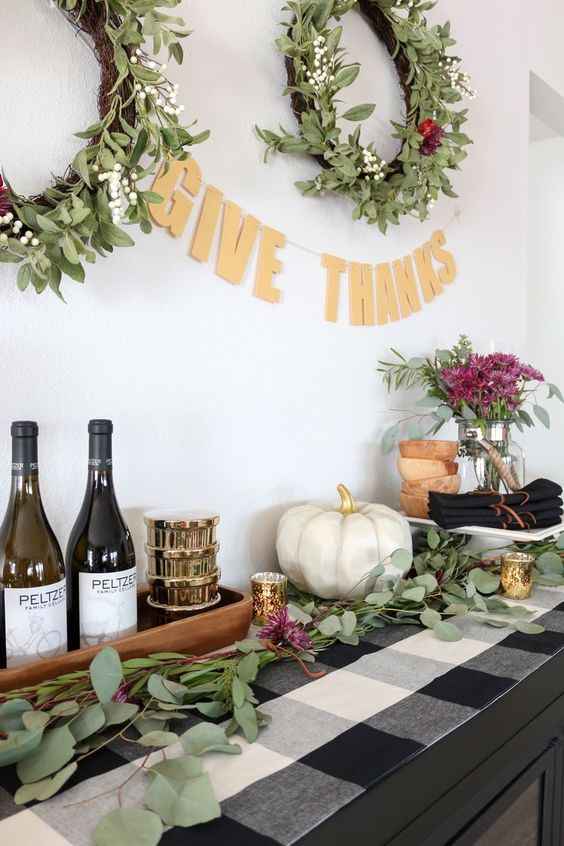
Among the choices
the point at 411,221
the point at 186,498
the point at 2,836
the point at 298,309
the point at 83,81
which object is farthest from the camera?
the point at 411,221

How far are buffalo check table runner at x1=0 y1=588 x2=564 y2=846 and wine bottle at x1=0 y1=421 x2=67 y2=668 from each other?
0.53 feet

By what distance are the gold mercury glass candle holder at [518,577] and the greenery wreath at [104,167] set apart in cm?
80

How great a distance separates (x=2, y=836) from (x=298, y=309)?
0.98 metres

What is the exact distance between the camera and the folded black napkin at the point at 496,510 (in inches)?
50.6

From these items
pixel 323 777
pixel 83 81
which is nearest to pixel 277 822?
pixel 323 777

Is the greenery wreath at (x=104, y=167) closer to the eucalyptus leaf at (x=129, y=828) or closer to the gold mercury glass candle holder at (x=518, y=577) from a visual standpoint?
the eucalyptus leaf at (x=129, y=828)

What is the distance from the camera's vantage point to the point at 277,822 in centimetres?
53

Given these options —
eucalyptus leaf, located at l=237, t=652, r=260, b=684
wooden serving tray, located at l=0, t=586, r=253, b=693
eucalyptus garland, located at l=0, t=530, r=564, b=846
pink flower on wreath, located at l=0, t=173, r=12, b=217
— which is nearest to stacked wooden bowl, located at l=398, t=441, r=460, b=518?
eucalyptus garland, located at l=0, t=530, r=564, b=846

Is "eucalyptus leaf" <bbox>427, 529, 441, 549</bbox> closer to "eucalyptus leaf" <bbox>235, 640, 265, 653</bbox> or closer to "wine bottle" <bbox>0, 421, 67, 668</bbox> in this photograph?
"eucalyptus leaf" <bbox>235, 640, 265, 653</bbox>

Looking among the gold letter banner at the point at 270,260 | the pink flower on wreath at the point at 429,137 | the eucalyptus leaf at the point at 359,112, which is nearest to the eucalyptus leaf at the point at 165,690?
the gold letter banner at the point at 270,260

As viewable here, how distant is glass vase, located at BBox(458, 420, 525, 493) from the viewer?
1418 mm

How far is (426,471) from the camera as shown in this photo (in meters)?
1.40

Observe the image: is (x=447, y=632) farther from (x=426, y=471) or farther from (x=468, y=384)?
(x=468, y=384)

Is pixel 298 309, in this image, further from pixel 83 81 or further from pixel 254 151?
pixel 83 81
